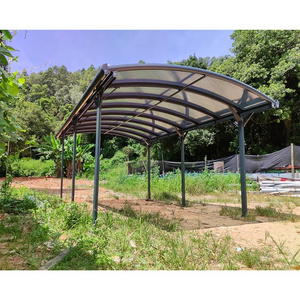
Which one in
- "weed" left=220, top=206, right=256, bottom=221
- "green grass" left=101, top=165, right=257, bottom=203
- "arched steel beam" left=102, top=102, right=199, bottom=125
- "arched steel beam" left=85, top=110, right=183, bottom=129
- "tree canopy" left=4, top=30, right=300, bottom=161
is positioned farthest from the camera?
"tree canopy" left=4, top=30, right=300, bottom=161

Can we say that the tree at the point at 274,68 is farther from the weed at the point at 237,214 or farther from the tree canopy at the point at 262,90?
the weed at the point at 237,214

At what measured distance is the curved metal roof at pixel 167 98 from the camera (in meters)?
4.33

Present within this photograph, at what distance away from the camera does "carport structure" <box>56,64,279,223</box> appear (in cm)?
422

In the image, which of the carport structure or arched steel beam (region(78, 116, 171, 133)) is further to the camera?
arched steel beam (region(78, 116, 171, 133))

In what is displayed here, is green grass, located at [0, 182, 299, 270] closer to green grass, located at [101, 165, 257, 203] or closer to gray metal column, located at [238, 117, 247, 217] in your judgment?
gray metal column, located at [238, 117, 247, 217]

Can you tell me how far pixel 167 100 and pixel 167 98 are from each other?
46 centimetres

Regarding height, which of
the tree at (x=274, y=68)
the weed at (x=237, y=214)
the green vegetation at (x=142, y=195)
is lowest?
the weed at (x=237, y=214)

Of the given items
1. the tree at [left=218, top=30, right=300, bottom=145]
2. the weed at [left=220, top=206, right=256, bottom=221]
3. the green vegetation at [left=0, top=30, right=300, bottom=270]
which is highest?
the tree at [left=218, top=30, right=300, bottom=145]

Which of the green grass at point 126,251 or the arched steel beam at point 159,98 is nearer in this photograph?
the green grass at point 126,251

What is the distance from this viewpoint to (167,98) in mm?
5547

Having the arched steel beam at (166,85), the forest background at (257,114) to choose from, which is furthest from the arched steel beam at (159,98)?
the forest background at (257,114)

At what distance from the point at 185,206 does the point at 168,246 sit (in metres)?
A: 4.51

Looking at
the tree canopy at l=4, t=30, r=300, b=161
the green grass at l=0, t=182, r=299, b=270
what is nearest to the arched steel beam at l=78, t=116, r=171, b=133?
the green grass at l=0, t=182, r=299, b=270

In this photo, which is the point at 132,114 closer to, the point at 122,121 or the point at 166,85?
the point at 122,121
